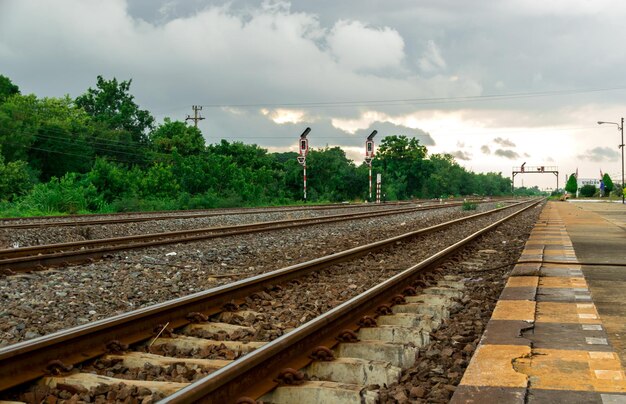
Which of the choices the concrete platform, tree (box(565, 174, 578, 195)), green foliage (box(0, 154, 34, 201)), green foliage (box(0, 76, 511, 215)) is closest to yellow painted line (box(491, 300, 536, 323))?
the concrete platform

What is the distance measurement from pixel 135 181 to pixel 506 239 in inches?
929

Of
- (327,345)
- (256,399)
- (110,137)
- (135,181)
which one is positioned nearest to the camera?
(256,399)

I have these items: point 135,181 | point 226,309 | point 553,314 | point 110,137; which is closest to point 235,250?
point 226,309

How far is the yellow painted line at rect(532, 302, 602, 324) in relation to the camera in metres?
5.96

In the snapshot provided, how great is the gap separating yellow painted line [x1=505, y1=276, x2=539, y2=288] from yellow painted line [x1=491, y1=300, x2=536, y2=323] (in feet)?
4.20

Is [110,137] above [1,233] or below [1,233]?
above

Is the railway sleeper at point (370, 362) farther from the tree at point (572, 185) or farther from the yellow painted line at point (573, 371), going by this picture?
the tree at point (572, 185)

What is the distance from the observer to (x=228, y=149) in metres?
60.0

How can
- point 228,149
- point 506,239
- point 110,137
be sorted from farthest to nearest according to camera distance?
point 110,137
point 228,149
point 506,239

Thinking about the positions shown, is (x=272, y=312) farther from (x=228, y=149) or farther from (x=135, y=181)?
(x=228, y=149)

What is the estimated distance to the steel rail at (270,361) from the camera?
3398 millimetres

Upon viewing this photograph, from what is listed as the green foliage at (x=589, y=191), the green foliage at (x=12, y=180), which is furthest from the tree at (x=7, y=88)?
the green foliage at (x=589, y=191)

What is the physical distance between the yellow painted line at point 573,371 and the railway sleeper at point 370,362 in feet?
2.86

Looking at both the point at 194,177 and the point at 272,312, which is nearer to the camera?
the point at 272,312
